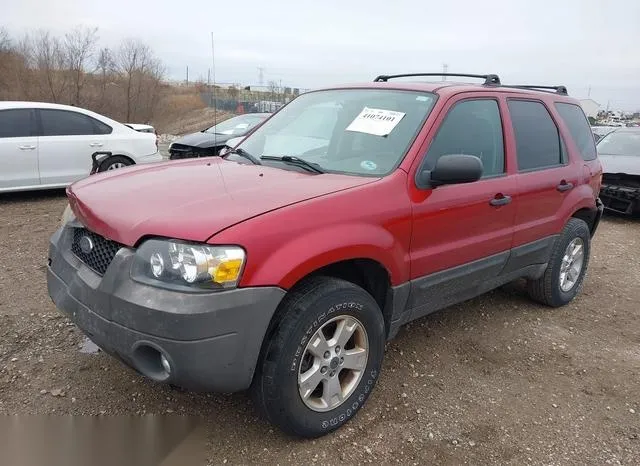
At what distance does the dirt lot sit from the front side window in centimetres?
135

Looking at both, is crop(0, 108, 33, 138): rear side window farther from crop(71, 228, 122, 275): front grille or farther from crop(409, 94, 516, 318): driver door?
crop(409, 94, 516, 318): driver door

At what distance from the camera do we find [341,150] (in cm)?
323

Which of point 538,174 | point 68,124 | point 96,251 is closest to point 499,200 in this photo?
point 538,174

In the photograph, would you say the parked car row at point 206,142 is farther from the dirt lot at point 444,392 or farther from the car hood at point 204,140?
the dirt lot at point 444,392

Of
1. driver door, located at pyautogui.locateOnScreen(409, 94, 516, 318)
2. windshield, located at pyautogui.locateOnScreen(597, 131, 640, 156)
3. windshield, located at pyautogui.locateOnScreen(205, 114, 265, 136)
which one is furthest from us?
windshield, located at pyautogui.locateOnScreen(205, 114, 265, 136)

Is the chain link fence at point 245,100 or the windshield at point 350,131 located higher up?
the chain link fence at point 245,100

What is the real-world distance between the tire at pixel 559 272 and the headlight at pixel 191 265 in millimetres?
3201

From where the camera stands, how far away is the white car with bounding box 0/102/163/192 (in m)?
7.63

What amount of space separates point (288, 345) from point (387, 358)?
4.51ft

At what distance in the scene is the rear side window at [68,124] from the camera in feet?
26.1

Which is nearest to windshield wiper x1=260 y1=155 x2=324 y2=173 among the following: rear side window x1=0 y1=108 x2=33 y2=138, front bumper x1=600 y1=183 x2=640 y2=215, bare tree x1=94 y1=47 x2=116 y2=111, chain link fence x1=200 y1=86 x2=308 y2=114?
rear side window x1=0 y1=108 x2=33 y2=138

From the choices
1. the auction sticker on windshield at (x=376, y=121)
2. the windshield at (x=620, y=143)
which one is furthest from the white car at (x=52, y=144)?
the windshield at (x=620, y=143)

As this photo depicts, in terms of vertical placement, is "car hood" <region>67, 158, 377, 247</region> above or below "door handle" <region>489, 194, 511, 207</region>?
above

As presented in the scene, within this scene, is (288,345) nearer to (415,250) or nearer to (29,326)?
(415,250)
